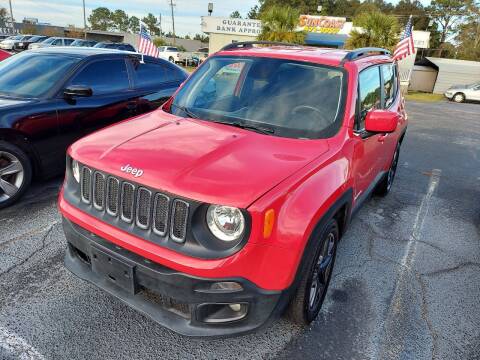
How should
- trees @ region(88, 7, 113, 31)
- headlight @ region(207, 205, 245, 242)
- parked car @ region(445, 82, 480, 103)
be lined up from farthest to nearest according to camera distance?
trees @ region(88, 7, 113, 31)
parked car @ region(445, 82, 480, 103)
headlight @ region(207, 205, 245, 242)

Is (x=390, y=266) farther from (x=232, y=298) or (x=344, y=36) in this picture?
(x=344, y=36)

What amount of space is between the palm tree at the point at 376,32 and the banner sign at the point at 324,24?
589 inches

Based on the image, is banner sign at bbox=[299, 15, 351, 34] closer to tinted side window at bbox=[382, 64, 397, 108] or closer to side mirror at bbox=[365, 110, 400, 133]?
tinted side window at bbox=[382, 64, 397, 108]

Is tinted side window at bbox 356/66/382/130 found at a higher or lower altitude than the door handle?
higher

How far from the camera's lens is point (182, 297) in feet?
6.80

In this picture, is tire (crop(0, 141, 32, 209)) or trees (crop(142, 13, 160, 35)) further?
trees (crop(142, 13, 160, 35))

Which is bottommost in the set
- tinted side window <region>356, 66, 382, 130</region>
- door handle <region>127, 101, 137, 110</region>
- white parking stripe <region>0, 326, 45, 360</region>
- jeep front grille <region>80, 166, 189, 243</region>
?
white parking stripe <region>0, 326, 45, 360</region>

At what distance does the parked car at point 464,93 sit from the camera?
2419 centimetres

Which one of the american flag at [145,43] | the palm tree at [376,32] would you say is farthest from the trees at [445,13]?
the american flag at [145,43]

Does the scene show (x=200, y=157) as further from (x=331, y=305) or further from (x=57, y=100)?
(x=57, y=100)

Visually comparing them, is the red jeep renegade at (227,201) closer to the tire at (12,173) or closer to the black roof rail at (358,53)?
the black roof rail at (358,53)

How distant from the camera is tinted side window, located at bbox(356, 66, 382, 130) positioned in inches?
126

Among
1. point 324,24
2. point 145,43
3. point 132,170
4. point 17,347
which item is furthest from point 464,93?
point 17,347

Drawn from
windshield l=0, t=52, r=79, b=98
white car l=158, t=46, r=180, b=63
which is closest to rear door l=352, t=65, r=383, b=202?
windshield l=0, t=52, r=79, b=98
